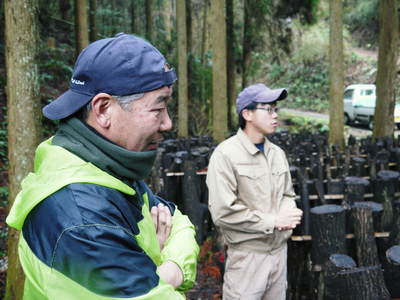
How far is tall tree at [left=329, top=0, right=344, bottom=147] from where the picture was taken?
8844 millimetres

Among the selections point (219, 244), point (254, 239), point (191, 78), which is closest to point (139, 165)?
point (254, 239)

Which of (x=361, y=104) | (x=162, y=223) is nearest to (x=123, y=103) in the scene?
(x=162, y=223)

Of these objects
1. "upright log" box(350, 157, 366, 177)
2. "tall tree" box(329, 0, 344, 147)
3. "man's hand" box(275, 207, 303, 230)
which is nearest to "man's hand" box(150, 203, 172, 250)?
"man's hand" box(275, 207, 303, 230)

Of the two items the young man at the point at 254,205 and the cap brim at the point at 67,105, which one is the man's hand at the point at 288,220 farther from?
the cap brim at the point at 67,105

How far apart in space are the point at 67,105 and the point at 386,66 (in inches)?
403

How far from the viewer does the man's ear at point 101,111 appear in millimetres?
1296

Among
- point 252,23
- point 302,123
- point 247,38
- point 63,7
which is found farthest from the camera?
point 302,123

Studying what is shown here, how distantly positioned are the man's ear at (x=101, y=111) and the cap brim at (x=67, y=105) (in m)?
0.03

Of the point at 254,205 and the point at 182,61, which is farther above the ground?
the point at 182,61

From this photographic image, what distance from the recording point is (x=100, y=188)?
1.18 metres

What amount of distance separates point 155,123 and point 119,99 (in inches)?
5.9

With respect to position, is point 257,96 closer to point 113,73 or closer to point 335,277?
point 335,277

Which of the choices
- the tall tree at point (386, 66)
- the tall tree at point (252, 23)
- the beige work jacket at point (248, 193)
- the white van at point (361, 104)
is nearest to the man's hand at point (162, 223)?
the beige work jacket at point (248, 193)

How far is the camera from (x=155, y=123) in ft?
4.53
